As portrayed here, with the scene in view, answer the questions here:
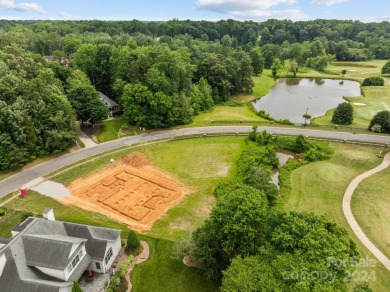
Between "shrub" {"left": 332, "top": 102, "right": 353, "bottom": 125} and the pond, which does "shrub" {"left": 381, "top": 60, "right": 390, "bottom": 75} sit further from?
"shrub" {"left": 332, "top": 102, "right": 353, "bottom": 125}

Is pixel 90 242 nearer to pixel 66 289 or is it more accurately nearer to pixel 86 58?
pixel 66 289

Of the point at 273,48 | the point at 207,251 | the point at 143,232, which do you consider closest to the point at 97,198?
the point at 143,232

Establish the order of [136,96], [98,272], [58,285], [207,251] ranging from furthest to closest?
1. [136,96]
2. [98,272]
3. [207,251]
4. [58,285]

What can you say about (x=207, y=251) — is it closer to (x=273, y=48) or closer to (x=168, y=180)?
(x=168, y=180)

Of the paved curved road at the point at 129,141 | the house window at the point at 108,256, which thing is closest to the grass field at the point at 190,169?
the paved curved road at the point at 129,141

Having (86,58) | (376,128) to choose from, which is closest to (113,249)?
(376,128)

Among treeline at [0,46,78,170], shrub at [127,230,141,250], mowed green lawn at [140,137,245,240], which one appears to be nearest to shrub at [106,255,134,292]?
shrub at [127,230,141,250]

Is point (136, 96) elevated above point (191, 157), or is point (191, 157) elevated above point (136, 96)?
point (136, 96)
